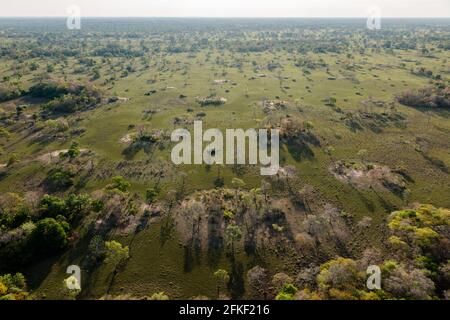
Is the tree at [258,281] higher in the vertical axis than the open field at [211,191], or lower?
lower

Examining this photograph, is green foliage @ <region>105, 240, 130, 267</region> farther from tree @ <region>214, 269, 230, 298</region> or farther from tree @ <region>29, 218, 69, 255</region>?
tree @ <region>214, 269, 230, 298</region>

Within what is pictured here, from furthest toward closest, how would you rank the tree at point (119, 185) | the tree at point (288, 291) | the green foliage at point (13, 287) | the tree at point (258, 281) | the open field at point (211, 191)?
the tree at point (119, 185)
the open field at point (211, 191)
the tree at point (258, 281)
the tree at point (288, 291)
the green foliage at point (13, 287)

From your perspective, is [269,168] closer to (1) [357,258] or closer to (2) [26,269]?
(1) [357,258]

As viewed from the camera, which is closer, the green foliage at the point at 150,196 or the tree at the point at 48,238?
the tree at the point at 48,238

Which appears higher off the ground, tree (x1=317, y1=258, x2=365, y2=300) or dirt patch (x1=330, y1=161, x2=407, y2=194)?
dirt patch (x1=330, y1=161, x2=407, y2=194)

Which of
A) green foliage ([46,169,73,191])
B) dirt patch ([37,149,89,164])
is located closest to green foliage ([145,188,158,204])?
green foliage ([46,169,73,191])

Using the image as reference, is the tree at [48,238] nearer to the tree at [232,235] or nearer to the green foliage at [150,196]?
the green foliage at [150,196]

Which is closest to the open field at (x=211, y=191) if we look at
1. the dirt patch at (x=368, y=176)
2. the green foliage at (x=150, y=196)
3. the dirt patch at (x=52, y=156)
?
the green foliage at (x=150, y=196)

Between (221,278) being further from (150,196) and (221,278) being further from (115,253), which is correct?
(150,196)

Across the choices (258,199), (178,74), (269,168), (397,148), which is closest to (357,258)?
(258,199)
